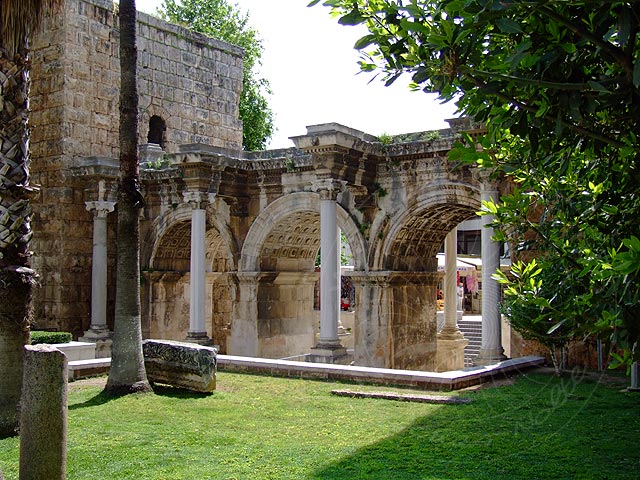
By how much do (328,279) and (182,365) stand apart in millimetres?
4736

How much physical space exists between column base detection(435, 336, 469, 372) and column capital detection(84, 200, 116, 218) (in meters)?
10.3

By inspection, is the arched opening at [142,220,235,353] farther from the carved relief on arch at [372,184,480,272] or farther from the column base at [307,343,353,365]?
the column base at [307,343,353,365]

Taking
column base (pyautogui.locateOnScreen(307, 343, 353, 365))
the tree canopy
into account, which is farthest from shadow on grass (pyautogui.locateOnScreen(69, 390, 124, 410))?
the tree canopy

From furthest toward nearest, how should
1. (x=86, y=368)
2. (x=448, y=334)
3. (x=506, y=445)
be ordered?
(x=448, y=334) → (x=86, y=368) → (x=506, y=445)

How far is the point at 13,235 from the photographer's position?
8641 mm

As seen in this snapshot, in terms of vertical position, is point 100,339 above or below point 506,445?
above

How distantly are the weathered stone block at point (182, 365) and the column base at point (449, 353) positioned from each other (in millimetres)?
9972

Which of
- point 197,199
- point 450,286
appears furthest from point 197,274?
point 450,286

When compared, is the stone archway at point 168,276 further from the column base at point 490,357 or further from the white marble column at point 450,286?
the column base at point 490,357

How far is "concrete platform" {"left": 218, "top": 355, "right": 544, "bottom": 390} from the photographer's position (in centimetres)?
1199

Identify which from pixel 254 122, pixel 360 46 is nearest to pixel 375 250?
pixel 360 46

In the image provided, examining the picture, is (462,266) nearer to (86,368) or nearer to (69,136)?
(69,136)

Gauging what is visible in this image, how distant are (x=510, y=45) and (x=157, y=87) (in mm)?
20322

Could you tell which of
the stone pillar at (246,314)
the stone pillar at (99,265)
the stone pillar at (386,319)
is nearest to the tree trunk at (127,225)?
the stone pillar at (386,319)
